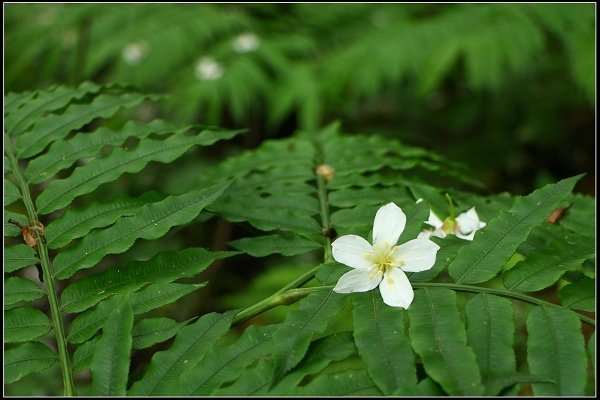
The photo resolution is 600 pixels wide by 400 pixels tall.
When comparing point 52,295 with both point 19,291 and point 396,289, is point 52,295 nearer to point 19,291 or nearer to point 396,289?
point 19,291

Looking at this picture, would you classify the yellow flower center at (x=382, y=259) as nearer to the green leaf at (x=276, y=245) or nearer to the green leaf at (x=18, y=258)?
the green leaf at (x=276, y=245)

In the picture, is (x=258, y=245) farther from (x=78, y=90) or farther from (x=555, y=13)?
(x=555, y=13)

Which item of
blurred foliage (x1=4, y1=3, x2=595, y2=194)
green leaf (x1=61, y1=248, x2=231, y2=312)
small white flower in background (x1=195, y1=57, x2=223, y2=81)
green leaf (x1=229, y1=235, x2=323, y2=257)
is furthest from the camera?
small white flower in background (x1=195, y1=57, x2=223, y2=81)

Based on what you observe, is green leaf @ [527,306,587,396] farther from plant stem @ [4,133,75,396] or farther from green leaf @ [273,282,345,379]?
plant stem @ [4,133,75,396]

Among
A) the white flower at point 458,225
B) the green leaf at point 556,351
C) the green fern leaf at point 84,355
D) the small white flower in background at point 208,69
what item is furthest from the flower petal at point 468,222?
the small white flower in background at point 208,69

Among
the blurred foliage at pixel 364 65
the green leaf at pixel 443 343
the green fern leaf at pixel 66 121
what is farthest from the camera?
the blurred foliage at pixel 364 65

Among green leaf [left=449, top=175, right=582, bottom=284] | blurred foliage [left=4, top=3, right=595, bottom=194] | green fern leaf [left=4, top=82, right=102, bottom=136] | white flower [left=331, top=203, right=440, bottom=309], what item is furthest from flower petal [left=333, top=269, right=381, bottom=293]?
blurred foliage [left=4, top=3, right=595, bottom=194]
